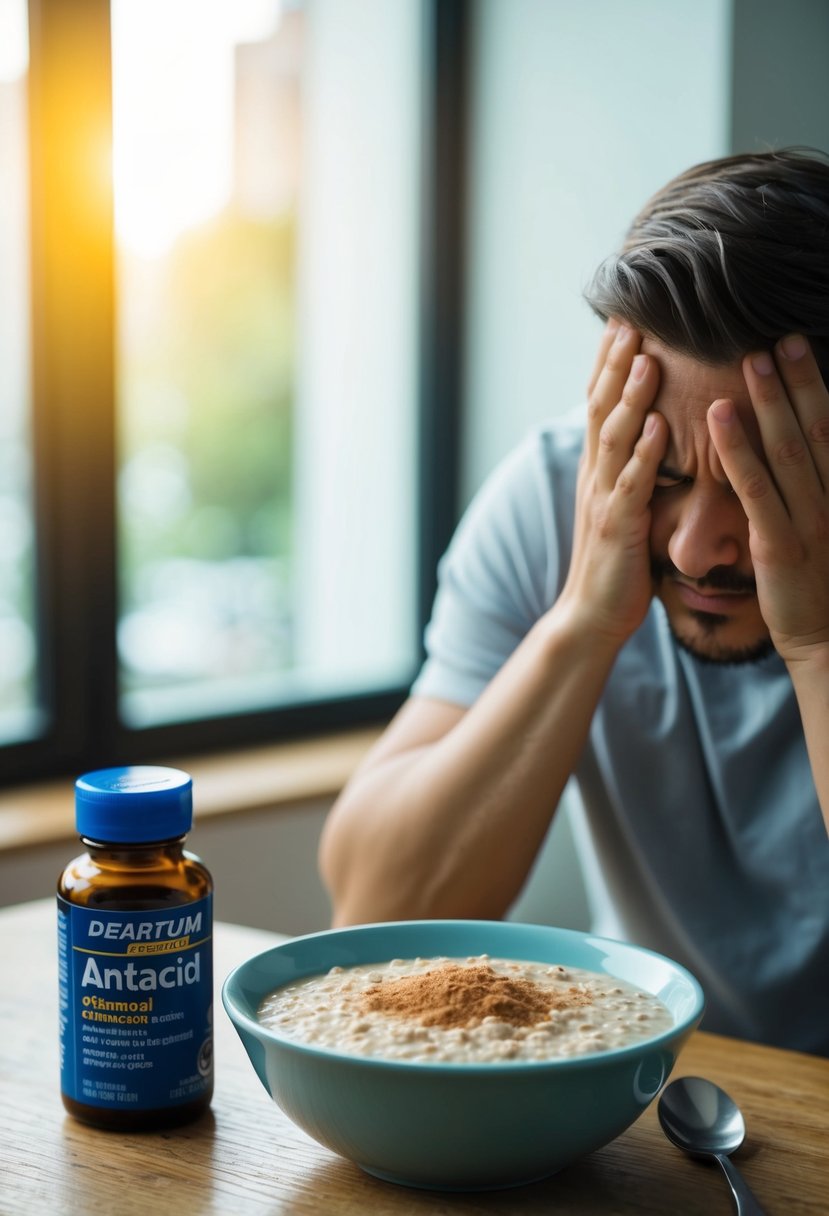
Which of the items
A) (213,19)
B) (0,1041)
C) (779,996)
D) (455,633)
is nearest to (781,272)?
(455,633)

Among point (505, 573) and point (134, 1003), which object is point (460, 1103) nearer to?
point (134, 1003)

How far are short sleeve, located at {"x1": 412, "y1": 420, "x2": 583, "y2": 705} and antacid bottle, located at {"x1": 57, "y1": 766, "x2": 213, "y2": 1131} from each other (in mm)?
595

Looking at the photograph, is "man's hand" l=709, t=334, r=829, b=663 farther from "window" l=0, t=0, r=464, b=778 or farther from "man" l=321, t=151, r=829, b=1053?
"window" l=0, t=0, r=464, b=778

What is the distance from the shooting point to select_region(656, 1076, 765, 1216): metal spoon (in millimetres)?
762

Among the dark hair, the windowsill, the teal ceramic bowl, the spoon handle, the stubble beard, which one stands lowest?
the windowsill

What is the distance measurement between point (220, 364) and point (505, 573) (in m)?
1.27

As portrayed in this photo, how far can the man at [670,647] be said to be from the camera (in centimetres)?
106

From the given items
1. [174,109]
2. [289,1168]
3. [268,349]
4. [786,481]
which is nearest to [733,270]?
[786,481]

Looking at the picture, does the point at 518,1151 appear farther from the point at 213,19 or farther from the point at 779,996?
the point at 213,19

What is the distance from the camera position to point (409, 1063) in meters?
0.65

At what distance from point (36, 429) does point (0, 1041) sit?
121cm

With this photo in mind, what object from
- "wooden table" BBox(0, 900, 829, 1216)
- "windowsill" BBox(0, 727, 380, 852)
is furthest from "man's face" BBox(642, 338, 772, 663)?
"windowsill" BBox(0, 727, 380, 852)

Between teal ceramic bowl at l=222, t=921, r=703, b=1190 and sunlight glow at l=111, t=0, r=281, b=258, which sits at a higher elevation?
sunlight glow at l=111, t=0, r=281, b=258

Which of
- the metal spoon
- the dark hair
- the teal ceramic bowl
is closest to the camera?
the teal ceramic bowl
